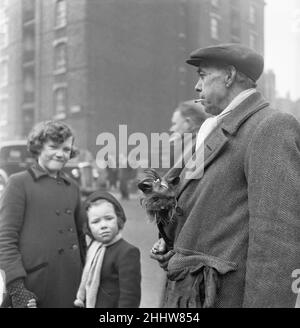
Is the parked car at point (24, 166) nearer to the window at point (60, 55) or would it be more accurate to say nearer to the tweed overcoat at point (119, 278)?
the window at point (60, 55)

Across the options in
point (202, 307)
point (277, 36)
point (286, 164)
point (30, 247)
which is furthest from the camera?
point (277, 36)

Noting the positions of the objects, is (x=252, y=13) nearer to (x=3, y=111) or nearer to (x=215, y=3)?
(x=215, y=3)

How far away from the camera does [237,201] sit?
3.98ft

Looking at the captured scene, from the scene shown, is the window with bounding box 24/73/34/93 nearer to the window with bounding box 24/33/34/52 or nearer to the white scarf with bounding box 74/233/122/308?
the window with bounding box 24/33/34/52

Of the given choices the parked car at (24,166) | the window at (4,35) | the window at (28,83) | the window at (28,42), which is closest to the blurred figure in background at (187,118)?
the parked car at (24,166)

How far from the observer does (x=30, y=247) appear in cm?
182

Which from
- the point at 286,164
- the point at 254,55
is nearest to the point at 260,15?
the point at 254,55

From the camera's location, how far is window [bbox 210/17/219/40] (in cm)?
327

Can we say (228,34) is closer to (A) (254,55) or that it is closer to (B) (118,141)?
(B) (118,141)

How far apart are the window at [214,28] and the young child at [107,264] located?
5.69ft

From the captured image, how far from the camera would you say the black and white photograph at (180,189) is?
1138 mm

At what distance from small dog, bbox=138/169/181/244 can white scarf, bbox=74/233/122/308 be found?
645mm

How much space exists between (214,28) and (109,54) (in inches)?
89.6
